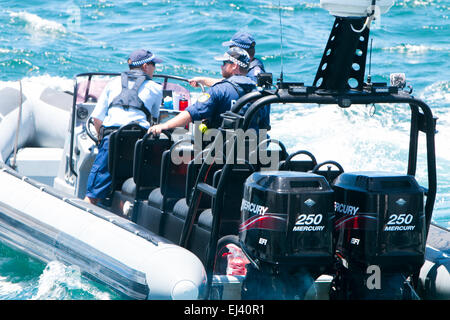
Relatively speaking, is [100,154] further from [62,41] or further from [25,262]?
[62,41]

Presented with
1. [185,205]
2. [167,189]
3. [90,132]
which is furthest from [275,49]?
[185,205]

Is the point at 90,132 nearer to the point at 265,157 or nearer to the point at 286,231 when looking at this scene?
the point at 265,157

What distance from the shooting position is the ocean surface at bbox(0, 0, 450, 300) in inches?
402

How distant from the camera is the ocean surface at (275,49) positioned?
10211mm

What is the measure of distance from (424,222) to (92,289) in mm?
2146

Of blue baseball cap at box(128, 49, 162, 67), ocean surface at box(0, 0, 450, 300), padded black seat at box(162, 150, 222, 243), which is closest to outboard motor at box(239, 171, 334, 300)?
padded black seat at box(162, 150, 222, 243)

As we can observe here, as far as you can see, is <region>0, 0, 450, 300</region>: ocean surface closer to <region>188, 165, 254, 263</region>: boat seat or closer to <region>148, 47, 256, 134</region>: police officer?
<region>188, 165, 254, 263</region>: boat seat

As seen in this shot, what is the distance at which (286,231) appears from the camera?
3.44 meters

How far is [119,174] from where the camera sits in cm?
523

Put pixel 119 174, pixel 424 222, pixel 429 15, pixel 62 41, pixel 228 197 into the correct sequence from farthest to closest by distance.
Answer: pixel 429 15 < pixel 62 41 < pixel 119 174 < pixel 228 197 < pixel 424 222

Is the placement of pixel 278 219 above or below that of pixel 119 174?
above

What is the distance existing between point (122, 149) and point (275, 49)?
32.6 feet
